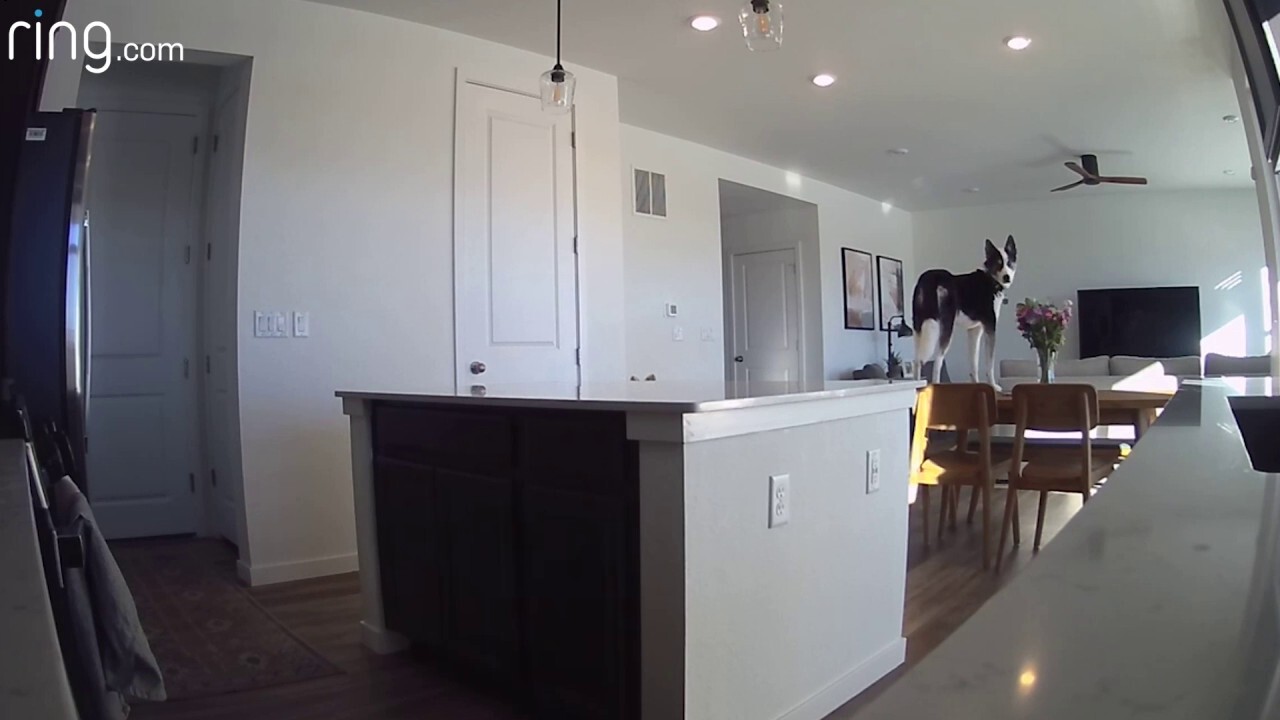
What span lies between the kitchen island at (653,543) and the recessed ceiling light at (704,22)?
2173mm

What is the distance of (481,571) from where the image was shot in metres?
2.04

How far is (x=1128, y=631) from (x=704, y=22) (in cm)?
376

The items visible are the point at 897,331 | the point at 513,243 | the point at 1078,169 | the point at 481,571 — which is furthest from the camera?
the point at 897,331

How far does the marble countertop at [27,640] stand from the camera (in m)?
0.32

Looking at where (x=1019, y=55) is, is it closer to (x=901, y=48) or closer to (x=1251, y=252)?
(x=901, y=48)

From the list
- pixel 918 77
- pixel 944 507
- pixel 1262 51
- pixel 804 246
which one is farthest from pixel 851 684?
pixel 804 246

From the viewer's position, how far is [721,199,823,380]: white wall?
7184 millimetres

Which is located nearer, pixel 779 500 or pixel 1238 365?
pixel 779 500

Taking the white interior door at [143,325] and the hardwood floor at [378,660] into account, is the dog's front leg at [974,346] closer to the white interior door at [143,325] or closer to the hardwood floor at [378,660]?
the hardwood floor at [378,660]

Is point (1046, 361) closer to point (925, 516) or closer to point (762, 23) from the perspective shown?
point (925, 516)

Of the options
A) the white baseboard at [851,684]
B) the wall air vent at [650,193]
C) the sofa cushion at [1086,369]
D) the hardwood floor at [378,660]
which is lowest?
the hardwood floor at [378,660]

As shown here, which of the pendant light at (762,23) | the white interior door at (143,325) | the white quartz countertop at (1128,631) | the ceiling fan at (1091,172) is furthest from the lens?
the ceiling fan at (1091,172)

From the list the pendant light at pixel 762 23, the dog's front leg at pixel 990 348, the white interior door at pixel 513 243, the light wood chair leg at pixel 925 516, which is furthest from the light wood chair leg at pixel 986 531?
the pendant light at pixel 762 23

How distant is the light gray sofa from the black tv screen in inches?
38.8
